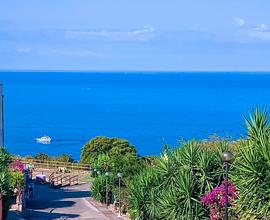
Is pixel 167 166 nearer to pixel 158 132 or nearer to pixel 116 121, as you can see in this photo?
pixel 158 132

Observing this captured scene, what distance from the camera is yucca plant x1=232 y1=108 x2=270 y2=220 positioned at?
14.4 metres

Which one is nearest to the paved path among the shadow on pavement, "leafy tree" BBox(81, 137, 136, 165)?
the shadow on pavement

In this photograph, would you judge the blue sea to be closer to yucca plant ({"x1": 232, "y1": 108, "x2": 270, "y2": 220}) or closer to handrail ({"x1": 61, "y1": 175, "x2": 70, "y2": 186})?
handrail ({"x1": 61, "y1": 175, "x2": 70, "y2": 186})

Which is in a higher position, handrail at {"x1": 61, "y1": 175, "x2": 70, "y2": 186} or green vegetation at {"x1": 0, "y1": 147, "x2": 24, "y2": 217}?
handrail at {"x1": 61, "y1": 175, "x2": 70, "y2": 186}

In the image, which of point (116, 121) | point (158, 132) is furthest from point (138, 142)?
point (116, 121)

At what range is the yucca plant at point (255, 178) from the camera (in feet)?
47.3

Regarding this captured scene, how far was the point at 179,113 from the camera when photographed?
149625 millimetres

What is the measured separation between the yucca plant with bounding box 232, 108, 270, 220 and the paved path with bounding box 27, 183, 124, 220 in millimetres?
13396

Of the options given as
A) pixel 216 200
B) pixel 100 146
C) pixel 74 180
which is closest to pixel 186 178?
pixel 216 200

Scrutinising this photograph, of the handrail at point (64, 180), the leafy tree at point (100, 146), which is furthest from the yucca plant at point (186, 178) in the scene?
the leafy tree at point (100, 146)

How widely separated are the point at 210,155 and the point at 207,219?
178cm

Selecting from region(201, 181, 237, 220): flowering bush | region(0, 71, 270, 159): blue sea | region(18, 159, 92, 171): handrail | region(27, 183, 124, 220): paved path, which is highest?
region(0, 71, 270, 159): blue sea

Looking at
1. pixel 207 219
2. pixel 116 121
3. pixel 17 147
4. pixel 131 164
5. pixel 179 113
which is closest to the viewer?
pixel 207 219

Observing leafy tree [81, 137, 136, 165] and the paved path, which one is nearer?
the paved path
